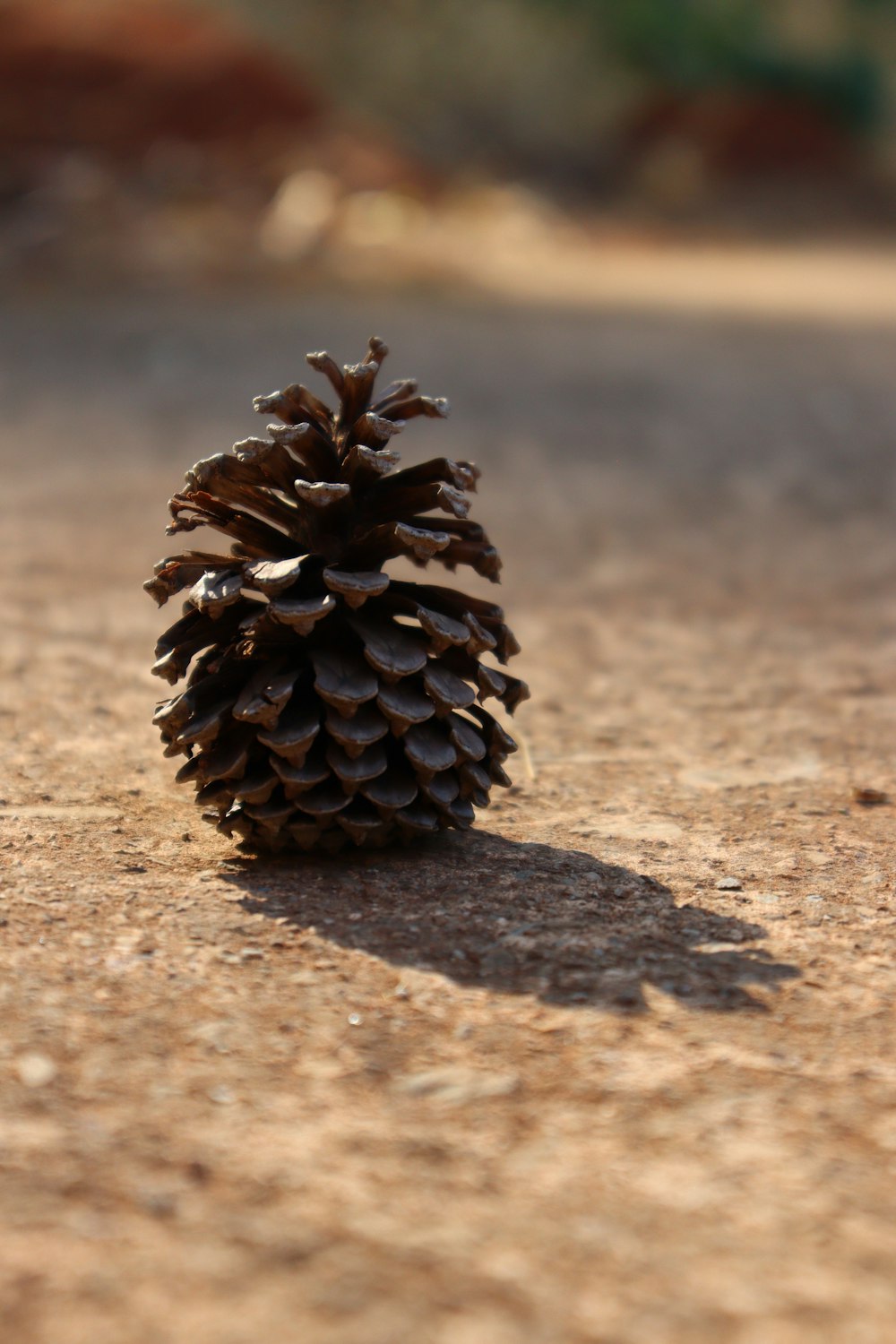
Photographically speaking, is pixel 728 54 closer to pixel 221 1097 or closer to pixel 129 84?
pixel 129 84

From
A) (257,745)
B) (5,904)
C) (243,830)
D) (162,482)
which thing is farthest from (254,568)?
(162,482)

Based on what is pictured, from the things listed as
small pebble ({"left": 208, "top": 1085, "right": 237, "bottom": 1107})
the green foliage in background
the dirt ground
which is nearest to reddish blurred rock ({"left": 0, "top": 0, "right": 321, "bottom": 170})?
the green foliage in background

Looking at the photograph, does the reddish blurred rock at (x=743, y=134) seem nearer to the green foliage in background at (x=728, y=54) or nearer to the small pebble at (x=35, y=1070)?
the green foliage in background at (x=728, y=54)

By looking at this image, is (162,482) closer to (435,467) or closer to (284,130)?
(435,467)

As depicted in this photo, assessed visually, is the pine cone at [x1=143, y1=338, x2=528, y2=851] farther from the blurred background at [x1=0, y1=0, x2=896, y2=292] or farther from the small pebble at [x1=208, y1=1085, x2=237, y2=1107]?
the blurred background at [x1=0, y1=0, x2=896, y2=292]

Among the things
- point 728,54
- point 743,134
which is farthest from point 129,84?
point 728,54
